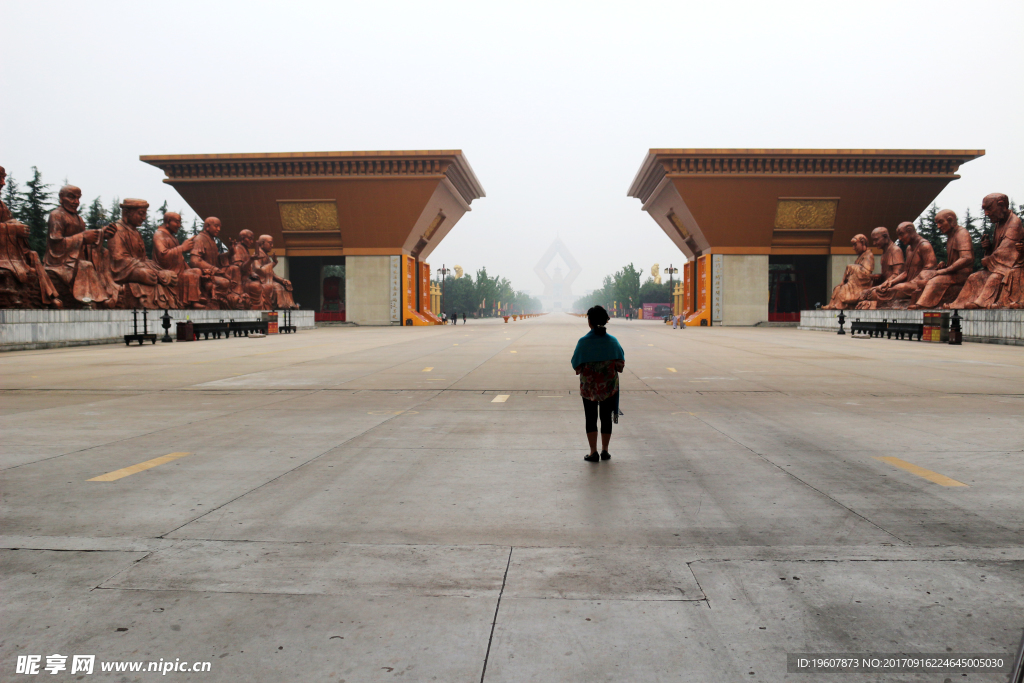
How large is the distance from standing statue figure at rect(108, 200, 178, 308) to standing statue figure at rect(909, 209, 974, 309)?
36.0 m

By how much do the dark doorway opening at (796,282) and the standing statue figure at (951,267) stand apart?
30330mm

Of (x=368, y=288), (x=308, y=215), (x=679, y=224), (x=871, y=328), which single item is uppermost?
(x=308, y=215)

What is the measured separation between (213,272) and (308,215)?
18.7 m

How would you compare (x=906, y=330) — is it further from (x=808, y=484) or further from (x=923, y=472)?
(x=808, y=484)

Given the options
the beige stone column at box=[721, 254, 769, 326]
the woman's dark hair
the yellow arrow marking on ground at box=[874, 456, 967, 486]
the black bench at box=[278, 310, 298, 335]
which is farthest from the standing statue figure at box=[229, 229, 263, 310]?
the yellow arrow marking on ground at box=[874, 456, 967, 486]

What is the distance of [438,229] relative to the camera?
67.7 metres

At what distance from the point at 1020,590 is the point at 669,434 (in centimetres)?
481

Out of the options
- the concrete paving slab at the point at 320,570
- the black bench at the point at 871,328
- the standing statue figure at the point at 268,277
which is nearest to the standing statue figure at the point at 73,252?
the standing statue figure at the point at 268,277

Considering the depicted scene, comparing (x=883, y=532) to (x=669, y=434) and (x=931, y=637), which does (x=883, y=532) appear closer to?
(x=931, y=637)

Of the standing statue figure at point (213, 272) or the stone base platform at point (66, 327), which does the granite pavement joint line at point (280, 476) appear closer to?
the stone base platform at point (66, 327)

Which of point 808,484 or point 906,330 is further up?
point 906,330

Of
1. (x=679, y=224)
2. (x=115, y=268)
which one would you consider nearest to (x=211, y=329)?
(x=115, y=268)

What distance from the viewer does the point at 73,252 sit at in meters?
28.6

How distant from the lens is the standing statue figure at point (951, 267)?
33875 mm
